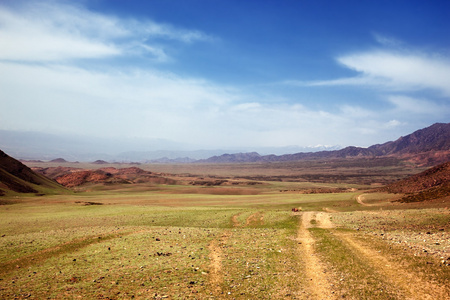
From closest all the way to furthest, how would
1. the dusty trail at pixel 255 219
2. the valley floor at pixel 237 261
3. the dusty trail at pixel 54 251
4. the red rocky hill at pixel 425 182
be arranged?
the valley floor at pixel 237 261 < the dusty trail at pixel 54 251 < the dusty trail at pixel 255 219 < the red rocky hill at pixel 425 182

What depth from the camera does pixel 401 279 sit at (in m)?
11.8

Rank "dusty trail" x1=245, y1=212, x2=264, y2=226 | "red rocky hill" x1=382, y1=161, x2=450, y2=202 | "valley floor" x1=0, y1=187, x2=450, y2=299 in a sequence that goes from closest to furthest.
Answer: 1. "valley floor" x1=0, y1=187, x2=450, y2=299
2. "dusty trail" x1=245, y1=212, x2=264, y2=226
3. "red rocky hill" x1=382, y1=161, x2=450, y2=202

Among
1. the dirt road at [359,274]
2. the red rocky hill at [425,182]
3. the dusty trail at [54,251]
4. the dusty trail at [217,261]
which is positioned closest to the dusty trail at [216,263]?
the dusty trail at [217,261]

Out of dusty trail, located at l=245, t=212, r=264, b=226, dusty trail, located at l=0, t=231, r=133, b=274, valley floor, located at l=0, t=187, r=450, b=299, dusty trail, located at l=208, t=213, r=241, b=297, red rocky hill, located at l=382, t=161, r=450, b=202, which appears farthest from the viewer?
red rocky hill, located at l=382, t=161, r=450, b=202

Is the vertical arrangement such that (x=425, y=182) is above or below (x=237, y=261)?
above

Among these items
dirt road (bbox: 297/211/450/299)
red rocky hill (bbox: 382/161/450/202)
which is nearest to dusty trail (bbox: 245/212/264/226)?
dirt road (bbox: 297/211/450/299)

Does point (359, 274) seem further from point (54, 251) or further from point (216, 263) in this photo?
point (54, 251)

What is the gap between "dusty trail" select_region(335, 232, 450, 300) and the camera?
411 inches

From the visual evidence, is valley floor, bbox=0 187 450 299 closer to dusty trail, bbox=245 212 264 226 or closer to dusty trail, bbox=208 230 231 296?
dusty trail, bbox=208 230 231 296

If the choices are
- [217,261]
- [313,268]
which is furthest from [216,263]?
[313,268]

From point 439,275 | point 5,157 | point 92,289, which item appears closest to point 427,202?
point 439,275

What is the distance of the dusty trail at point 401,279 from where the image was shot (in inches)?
411

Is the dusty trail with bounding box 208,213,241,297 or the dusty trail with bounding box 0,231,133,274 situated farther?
the dusty trail with bounding box 0,231,133,274

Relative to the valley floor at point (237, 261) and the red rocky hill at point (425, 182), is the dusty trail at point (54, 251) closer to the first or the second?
the valley floor at point (237, 261)
